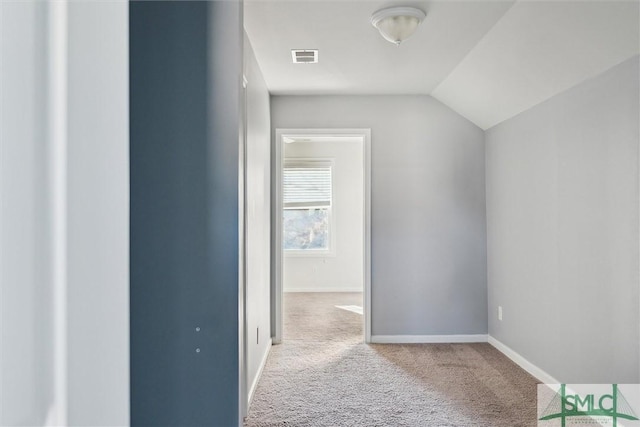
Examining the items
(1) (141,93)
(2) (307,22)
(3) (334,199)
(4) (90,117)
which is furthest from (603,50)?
(3) (334,199)

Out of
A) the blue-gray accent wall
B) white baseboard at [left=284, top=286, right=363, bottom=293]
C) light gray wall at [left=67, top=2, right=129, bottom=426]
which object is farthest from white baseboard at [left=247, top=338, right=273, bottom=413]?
white baseboard at [left=284, top=286, right=363, bottom=293]

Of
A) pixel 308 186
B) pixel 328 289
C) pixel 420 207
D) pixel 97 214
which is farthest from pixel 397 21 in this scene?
pixel 328 289

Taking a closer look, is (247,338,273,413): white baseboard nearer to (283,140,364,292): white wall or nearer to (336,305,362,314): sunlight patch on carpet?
(336,305,362,314): sunlight patch on carpet

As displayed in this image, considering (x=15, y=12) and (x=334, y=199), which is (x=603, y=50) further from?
(x=334, y=199)

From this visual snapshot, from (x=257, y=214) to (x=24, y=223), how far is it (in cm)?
298

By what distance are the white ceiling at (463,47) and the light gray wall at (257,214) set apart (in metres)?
0.26

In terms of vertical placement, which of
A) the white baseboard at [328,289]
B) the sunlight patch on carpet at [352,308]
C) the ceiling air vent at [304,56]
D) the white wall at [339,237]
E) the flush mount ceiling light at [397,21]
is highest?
the ceiling air vent at [304,56]

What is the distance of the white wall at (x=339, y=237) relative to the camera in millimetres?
7008

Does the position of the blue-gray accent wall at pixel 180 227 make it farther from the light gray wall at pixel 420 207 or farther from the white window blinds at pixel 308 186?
the white window blinds at pixel 308 186

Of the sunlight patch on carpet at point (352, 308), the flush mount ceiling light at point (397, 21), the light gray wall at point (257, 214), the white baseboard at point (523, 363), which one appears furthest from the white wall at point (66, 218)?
the sunlight patch on carpet at point (352, 308)

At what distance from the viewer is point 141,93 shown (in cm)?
82

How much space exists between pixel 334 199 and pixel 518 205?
3.88 metres

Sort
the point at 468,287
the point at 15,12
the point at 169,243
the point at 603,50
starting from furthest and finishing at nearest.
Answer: the point at 468,287
the point at 603,50
the point at 169,243
the point at 15,12

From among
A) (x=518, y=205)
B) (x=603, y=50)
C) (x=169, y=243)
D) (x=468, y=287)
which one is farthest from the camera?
(x=468, y=287)
